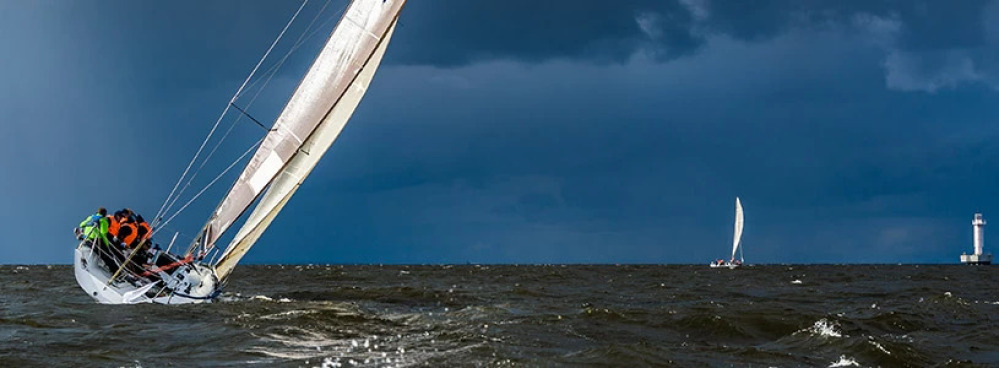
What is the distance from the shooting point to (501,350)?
16469mm

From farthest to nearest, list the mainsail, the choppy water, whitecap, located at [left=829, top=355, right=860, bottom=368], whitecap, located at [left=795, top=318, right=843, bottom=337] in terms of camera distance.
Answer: the mainsail → whitecap, located at [left=795, top=318, right=843, bottom=337] → the choppy water → whitecap, located at [left=829, top=355, right=860, bottom=368]

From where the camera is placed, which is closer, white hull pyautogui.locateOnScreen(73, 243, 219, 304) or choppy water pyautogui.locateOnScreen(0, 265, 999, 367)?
choppy water pyautogui.locateOnScreen(0, 265, 999, 367)

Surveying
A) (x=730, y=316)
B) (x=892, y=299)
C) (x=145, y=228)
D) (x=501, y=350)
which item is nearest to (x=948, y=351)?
(x=730, y=316)

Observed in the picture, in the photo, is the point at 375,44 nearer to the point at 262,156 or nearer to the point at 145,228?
the point at 262,156

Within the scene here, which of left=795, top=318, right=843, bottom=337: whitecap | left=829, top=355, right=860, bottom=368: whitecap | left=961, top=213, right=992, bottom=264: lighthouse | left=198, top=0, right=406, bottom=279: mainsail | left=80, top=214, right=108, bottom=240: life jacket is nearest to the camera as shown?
left=829, top=355, right=860, bottom=368: whitecap

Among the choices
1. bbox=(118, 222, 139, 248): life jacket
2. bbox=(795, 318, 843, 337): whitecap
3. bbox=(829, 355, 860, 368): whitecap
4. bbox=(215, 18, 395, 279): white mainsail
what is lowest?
bbox=(829, 355, 860, 368): whitecap

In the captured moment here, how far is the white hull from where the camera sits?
87.7 ft

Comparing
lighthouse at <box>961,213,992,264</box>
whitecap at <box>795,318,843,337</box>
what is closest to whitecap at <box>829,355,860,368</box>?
whitecap at <box>795,318,843,337</box>

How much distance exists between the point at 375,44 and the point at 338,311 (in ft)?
23.9

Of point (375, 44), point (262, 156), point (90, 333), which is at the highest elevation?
point (375, 44)

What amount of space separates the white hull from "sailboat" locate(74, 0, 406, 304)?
0.09ft

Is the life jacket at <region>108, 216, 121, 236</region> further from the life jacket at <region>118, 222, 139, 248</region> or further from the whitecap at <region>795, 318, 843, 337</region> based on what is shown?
the whitecap at <region>795, 318, 843, 337</region>

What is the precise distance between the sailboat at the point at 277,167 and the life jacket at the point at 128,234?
54cm

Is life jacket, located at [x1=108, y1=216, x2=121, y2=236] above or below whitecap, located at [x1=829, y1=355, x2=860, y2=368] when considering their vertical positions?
above
